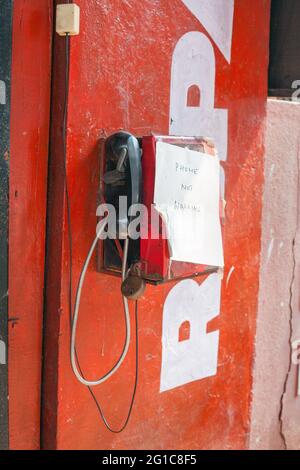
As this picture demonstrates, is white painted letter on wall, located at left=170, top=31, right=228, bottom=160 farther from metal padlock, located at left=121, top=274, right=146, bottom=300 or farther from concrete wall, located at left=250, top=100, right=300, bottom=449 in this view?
metal padlock, located at left=121, top=274, right=146, bottom=300

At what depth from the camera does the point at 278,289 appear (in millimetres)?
Result: 2254

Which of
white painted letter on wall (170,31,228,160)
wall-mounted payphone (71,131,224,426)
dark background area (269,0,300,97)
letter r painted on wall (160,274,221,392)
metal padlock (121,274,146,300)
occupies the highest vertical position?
dark background area (269,0,300,97)

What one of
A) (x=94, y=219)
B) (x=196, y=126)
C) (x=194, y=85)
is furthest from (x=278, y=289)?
(x=94, y=219)

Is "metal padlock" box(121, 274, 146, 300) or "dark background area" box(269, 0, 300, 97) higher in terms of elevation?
"dark background area" box(269, 0, 300, 97)

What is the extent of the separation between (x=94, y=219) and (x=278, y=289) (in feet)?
3.60

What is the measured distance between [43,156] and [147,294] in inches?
21.4

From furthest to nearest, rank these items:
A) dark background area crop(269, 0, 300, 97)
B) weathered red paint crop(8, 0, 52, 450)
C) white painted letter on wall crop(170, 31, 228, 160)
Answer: dark background area crop(269, 0, 300, 97) < white painted letter on wall crop(170, 31, 228, 160) < weathered red paint crop(8, 0, 52, 450)

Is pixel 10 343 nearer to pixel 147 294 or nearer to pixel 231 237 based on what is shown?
pixel 147 294

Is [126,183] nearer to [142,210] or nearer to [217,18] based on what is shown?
[142,210]

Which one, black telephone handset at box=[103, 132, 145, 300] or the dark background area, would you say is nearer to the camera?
black telephone handset at box=[103, 132, 145, 300]

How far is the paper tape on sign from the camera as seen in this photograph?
52.6 inches

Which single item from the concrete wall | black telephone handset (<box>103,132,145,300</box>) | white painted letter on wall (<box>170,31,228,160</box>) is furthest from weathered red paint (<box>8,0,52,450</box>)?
the concrete wall

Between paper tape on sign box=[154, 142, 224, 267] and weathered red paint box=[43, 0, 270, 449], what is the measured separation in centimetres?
21

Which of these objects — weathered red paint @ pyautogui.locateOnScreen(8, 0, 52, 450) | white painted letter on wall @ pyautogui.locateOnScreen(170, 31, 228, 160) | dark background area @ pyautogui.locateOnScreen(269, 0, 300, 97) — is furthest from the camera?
dark background area @ pyautogui.locateOnScreen(269, 0, 300, 97)
